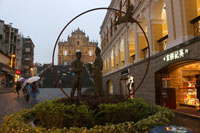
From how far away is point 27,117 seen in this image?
18.8 ft

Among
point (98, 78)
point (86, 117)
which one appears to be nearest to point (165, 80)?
point (98, 78)

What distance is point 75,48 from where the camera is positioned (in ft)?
281

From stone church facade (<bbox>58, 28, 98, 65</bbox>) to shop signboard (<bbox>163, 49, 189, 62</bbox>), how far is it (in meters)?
76.2

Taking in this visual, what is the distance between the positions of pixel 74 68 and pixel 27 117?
2.66 m

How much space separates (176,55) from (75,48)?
80.0 metres

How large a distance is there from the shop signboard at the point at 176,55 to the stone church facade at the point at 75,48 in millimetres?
76246

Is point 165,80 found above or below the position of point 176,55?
below

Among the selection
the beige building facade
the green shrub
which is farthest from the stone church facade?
the green shrub

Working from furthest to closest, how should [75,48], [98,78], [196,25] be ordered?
[75,48] → [196,25] → [98,78]

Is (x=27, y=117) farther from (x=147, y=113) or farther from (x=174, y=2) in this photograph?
(x=174, y=2)

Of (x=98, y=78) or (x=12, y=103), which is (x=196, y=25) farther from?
(x=12, y=103)

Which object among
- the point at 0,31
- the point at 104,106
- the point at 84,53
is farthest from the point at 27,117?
the point at 84,53

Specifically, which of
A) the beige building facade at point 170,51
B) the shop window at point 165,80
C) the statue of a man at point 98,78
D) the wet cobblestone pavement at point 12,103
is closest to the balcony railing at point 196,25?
the beige building facade at point 170,51

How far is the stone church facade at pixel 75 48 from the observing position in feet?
277
